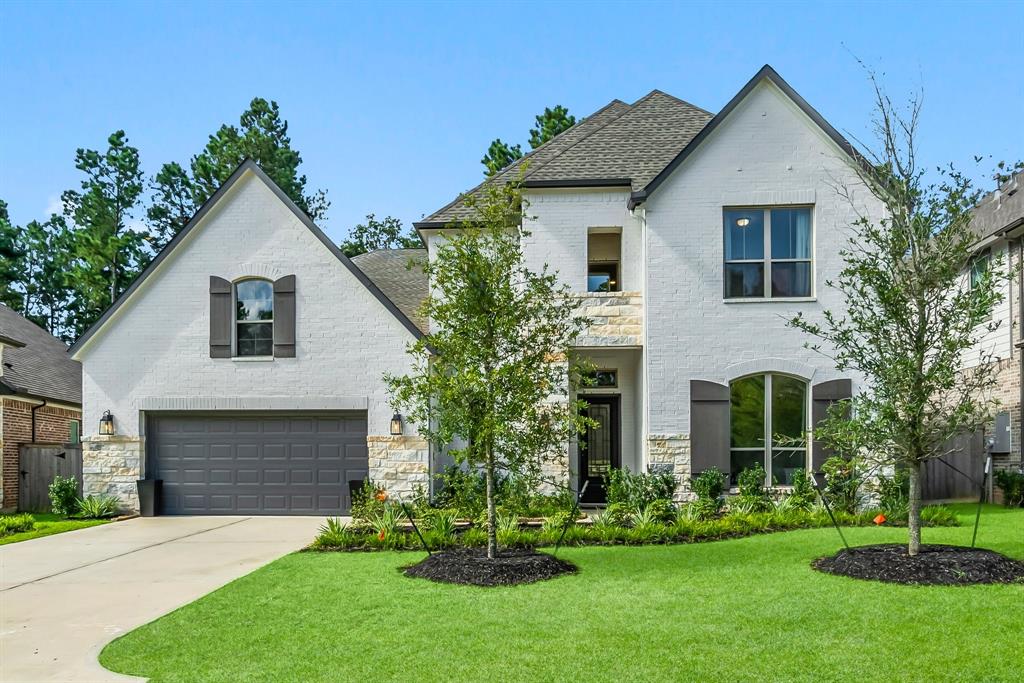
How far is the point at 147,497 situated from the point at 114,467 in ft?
3.04

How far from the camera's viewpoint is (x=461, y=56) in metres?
15.3

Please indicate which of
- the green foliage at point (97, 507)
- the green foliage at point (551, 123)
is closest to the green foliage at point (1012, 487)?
the green foliage at point (97, 507)

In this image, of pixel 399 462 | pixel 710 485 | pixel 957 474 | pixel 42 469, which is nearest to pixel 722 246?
pixel 710 485

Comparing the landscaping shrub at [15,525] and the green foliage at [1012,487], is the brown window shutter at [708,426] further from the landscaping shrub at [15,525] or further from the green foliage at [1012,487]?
the landscaping shrub at [15,525]

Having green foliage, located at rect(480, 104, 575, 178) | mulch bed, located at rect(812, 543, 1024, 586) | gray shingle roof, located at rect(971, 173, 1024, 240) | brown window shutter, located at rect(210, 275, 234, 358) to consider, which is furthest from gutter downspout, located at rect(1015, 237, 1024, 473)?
green foliage, located at rect(480, 104, 575, 178)

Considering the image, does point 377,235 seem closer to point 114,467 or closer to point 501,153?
point 501,153

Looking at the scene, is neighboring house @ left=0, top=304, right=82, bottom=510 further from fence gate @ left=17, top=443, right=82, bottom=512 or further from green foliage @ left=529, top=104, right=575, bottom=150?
green foliage @ left=529, top=104, right=575, bottom=150

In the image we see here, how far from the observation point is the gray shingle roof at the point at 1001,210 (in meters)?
17.3

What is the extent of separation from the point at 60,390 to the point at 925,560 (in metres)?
20.4

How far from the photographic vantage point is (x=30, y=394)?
19.8 meters

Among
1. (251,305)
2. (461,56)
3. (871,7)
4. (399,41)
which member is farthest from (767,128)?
(251,305)

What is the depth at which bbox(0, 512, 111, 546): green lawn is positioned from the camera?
14.5m

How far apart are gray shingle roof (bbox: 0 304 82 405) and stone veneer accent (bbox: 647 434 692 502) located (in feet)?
44.2

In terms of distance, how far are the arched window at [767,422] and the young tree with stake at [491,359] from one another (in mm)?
5685
